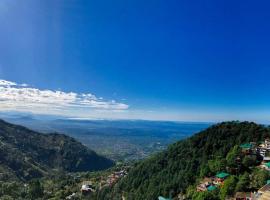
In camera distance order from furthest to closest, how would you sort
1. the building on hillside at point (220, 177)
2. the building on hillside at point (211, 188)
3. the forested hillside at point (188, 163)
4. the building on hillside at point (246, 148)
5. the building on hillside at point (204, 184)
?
the forested hillside at point (188, 163) < the building on hillside at point (246, 148) < the building on hillside at point (220, 177) < the building on hillside at point (204, 184) < the building on hillside at point (211, 188)

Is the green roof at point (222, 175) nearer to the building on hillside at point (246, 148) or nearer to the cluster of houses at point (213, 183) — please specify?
the cluster of houses at point (213, 183)

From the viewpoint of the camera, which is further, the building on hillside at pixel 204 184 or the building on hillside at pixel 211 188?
the building on hillside at pixel 204 184

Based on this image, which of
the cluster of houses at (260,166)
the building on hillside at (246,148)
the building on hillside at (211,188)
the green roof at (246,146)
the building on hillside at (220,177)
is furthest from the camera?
the green roof at (246,146)

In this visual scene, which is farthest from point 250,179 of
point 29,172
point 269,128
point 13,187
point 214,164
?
point 29,172

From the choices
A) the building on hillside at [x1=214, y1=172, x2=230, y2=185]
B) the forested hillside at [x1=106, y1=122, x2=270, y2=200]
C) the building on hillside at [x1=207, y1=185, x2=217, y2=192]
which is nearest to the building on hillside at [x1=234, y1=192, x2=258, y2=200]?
the building on hillside at [x1=207, y1=185, x2=217, y2=192]

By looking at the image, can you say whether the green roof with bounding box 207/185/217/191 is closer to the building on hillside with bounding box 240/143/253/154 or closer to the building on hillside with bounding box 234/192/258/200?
the building on hillside with bounding box 234/192/258/200

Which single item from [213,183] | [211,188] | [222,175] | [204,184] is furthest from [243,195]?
[204,184]

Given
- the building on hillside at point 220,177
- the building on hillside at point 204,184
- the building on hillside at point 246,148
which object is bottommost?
the building on hillside at point 204,184

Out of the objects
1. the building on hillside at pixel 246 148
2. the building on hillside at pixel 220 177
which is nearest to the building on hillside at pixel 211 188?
the building on hillside at pixel 220 177

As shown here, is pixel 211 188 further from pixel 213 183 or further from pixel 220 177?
pixel 220 177
